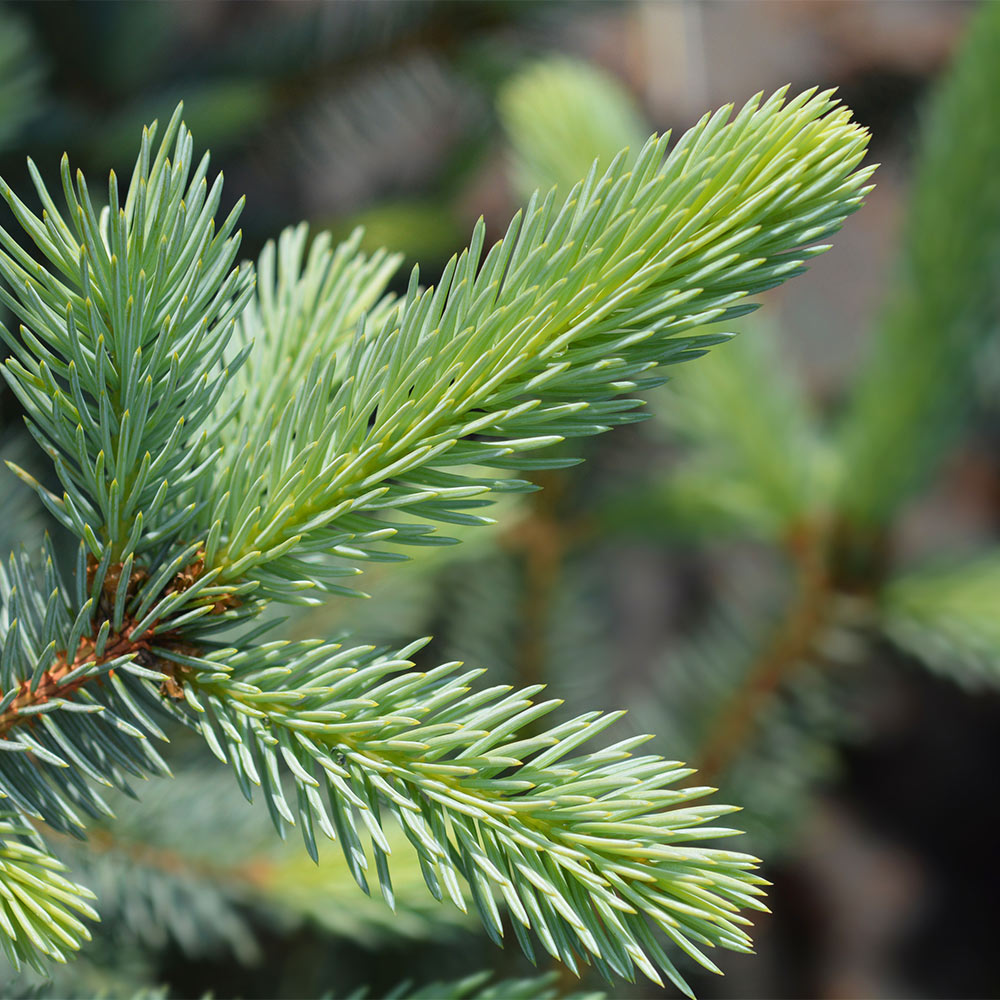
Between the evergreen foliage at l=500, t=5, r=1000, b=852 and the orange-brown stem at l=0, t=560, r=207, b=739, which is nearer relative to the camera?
the orange-brown stem at l=0, t=560, r=207, b=739

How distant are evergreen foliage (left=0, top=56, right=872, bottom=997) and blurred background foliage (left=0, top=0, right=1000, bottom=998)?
9 centimetres

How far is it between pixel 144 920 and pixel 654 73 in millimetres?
1173

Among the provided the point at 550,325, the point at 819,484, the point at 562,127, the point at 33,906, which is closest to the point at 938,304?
the point at 819,484

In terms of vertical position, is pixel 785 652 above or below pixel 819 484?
below

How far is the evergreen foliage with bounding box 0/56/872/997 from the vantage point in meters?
0.21

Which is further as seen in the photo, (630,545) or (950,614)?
(630,545)

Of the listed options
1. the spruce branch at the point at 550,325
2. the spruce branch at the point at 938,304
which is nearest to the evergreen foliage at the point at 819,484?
the spruce branch at the point at 938,304

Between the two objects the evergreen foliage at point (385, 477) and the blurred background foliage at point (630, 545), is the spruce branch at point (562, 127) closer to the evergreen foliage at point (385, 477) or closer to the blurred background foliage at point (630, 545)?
the blurred background foliage at point (630, 545)

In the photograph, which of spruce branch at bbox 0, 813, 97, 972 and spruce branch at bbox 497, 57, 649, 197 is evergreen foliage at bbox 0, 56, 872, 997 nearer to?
spruce branch at bbox 0, 813, 97, 972

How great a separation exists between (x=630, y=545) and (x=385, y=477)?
549mm

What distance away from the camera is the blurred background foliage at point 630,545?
457mm

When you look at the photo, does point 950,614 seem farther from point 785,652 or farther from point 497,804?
point 497,804

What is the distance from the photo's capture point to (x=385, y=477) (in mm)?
226

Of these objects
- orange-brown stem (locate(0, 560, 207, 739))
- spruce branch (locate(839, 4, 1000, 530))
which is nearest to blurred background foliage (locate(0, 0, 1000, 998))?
spruce branch (locate(839, 4, 1000, 530))
